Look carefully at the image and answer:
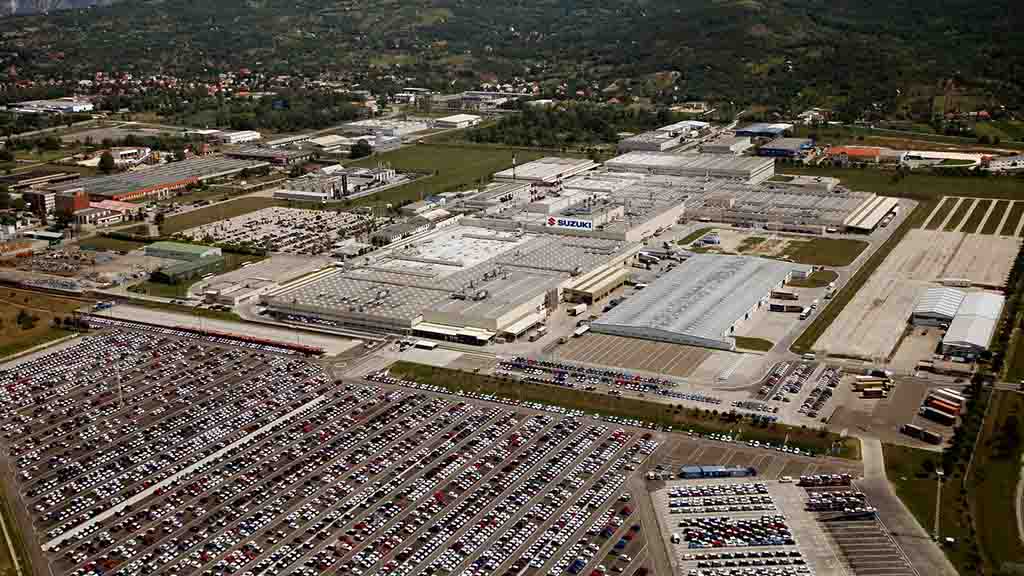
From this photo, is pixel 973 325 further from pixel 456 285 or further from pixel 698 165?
pixel 698 165

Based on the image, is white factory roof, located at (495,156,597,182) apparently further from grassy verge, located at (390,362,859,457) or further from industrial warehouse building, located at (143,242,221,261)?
grassy verge, located at (390,362,859,457)

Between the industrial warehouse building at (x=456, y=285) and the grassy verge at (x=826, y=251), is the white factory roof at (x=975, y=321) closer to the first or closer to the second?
the grassy verge at (x=826, y=251)

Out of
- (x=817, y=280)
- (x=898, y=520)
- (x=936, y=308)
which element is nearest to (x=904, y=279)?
(x=817, y=280)

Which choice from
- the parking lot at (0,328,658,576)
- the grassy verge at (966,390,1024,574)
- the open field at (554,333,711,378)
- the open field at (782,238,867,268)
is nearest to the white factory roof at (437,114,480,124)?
the open field at (782,238,867,268)

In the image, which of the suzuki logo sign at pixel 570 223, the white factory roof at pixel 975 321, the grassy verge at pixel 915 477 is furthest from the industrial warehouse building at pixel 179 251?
the white factory roof at pixel 975 321

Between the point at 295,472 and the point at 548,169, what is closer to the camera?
the point at 295,472

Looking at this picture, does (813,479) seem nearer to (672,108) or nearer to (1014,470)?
(1014,470)
